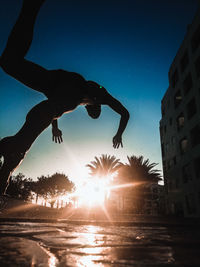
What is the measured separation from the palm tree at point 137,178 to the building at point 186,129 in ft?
8.60

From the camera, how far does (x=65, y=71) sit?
5.38ft

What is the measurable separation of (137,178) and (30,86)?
87.5 ft

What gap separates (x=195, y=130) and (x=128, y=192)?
12.9 metres

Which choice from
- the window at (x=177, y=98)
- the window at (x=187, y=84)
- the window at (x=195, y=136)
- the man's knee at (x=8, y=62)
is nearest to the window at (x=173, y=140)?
the window at (x=177, y=98)

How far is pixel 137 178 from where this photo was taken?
87.3ft

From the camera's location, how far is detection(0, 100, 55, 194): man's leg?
1.38m

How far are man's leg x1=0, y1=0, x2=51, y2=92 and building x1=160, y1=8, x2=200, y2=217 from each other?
719 inches

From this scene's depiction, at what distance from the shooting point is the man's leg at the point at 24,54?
118 cm

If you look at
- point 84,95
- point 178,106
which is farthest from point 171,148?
point 84,95

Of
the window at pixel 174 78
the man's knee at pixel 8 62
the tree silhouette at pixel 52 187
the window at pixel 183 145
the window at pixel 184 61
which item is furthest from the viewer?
the tree silhouette at pixel 52 187

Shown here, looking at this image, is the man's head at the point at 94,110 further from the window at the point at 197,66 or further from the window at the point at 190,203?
the window at the point at 197,66

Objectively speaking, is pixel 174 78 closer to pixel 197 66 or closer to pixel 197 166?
pixel 197 66

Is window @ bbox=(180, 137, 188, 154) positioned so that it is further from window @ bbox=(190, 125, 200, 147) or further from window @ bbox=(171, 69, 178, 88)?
window @ bbox=(171, 69, 178, 88)

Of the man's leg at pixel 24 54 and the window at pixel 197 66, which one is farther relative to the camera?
the window at pixel 197 66
